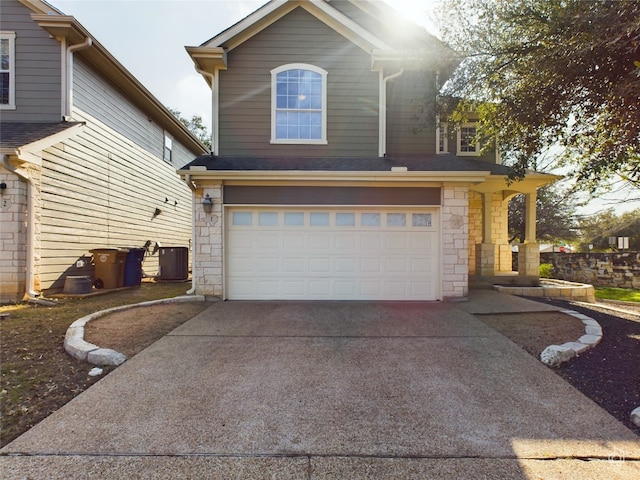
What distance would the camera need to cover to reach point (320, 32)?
8.28 metres

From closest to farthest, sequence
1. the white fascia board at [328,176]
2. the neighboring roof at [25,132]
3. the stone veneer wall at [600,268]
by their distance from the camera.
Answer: the neighboring roof at [25,132]
the white fascia board at [328,176]
the stone veneer wall at [600,268]

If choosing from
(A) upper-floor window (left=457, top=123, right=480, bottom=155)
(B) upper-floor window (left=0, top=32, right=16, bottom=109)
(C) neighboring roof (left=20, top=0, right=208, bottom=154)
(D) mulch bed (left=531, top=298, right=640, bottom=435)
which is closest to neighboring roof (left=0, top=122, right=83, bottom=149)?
(B) upper-floor window (left=0, top=32, right=16, bottom=109)

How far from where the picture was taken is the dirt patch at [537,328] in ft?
14.9

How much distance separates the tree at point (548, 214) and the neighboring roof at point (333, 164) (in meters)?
14.0

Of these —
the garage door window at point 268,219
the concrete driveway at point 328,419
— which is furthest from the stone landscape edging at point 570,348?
the garage door window at point 268,219

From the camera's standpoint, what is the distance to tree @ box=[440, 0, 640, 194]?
170 inches

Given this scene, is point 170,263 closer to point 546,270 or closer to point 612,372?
point 612,372

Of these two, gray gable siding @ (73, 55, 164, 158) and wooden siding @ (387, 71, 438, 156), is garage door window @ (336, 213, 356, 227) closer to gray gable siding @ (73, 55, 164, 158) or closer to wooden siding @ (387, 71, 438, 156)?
wooden siding @ (387, 71, 438, 156)

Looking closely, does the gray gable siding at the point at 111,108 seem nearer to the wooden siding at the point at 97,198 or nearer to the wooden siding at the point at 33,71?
the wooden siding at the point at 97,198

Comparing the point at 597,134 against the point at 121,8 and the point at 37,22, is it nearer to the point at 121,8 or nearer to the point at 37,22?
the point at 121,8

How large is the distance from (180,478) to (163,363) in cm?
201

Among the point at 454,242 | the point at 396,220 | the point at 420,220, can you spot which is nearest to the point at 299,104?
the point at 396,220

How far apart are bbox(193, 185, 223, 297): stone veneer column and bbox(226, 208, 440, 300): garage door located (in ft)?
0.82

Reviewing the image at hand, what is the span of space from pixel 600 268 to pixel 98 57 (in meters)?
18.7
